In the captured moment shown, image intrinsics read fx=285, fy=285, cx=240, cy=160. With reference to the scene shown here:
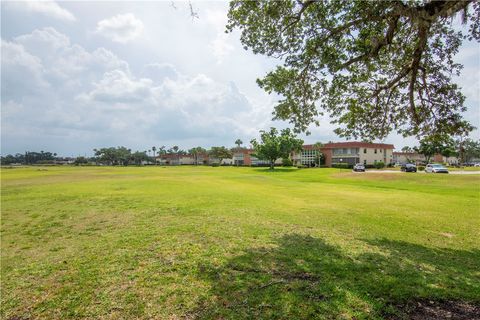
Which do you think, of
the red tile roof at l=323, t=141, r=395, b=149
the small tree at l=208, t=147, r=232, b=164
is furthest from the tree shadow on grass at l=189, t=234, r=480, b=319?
the small tree at l=208, t=147, r=232, b=164

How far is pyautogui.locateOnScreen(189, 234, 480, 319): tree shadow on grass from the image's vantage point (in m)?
5.18

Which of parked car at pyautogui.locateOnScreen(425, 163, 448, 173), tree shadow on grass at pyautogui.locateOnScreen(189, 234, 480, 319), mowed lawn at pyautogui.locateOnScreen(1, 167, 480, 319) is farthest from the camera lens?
parked car at pyautogui.locateOnScreen(425, 163, 448, 173)

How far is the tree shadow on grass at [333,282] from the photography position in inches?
204

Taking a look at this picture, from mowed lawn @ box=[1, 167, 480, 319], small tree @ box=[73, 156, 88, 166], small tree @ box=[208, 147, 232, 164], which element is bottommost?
mowed lawn @ box=[1, 167, 480, 319]

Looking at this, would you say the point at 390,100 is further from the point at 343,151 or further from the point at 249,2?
the point at 343,151

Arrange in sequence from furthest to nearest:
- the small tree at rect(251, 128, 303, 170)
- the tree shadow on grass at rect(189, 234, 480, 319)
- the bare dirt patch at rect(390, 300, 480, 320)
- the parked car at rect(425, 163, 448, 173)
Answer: the small tree at rect(251, 128, 303, 170) → the parked car at rect(425, 163, 448, 173) → the tree shadow on grass at rect(189, 234, 480, 319) → the bare dirt patch at rect(390, 300, 480, 320)

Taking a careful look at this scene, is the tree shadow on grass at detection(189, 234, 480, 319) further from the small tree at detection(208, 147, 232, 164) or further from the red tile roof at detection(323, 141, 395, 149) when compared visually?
the small tree at detection(208, 147, 232, 164)

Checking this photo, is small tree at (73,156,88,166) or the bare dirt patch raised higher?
small tree at (73,156,88,166)

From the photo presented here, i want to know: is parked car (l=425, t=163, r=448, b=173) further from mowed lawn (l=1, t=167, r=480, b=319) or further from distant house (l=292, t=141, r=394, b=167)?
mowed lawn (l=1, t=167, r=480, b=319)

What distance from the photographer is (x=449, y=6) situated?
243 inches

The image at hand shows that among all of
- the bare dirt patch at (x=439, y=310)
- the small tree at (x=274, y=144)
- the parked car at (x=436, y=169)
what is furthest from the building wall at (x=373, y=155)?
the bare dirt patch at (x=439, y=310)

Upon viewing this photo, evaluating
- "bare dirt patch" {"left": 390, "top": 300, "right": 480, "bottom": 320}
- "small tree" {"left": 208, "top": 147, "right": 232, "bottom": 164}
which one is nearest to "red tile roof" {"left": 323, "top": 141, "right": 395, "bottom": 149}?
"small tree" {"left": 208, "top": 147, "right": 232, "bottom": 164}

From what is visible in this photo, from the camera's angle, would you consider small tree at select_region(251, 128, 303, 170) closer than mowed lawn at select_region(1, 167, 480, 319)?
No

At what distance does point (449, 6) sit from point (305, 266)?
680 cm
